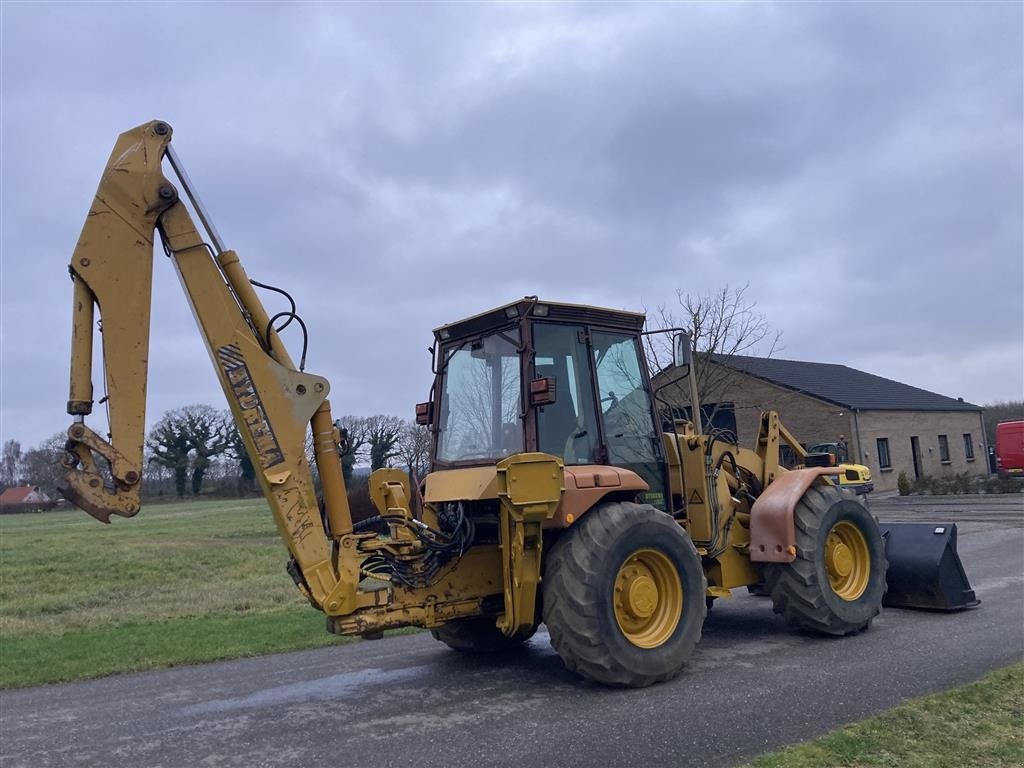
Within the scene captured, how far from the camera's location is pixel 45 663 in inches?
327

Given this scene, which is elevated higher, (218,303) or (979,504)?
(218,303)

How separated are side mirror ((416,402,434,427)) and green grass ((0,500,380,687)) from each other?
2.79 metres

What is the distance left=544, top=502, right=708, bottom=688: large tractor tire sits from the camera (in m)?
5.96

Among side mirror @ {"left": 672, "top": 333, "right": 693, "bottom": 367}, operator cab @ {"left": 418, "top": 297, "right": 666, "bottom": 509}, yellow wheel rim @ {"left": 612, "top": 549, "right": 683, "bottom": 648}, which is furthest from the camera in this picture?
side mirror @ {"left": 672, "top": 333, "right": 693, "bottom": 367}

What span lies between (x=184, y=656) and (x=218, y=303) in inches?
169

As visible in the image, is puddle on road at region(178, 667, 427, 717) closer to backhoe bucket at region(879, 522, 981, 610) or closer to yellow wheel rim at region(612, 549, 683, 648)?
yellow wheel rim at region(612, 549, 683, 648)

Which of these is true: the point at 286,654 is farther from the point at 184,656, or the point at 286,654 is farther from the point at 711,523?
the point at 711,523

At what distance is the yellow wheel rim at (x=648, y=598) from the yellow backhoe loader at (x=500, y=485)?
2cm

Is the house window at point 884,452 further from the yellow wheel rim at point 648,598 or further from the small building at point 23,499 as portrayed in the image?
the small building at point 23,499

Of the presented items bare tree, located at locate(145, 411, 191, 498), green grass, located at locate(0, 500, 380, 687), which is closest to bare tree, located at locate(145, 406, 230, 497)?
bare tree, located at locate(145, 411, 191, 498)

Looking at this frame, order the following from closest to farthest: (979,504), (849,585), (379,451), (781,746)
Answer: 1. (781,746)
2. (849,585)
3. (379,451)
4. (979,504)

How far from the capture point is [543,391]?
6215mm

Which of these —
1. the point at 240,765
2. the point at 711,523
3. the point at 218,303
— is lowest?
A: the point at 240,765

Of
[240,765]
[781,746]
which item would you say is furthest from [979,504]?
[240,765]
